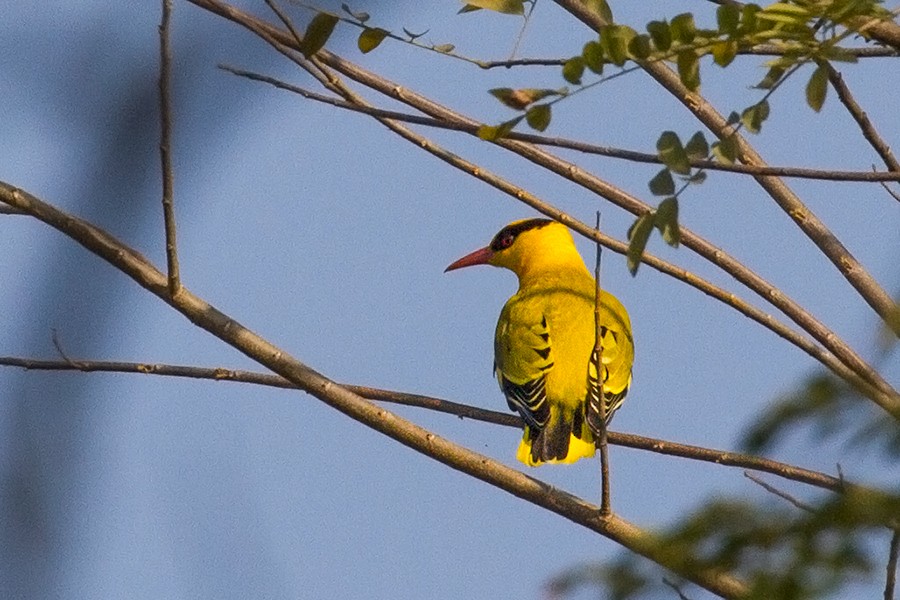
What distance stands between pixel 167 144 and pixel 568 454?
277 centimetres

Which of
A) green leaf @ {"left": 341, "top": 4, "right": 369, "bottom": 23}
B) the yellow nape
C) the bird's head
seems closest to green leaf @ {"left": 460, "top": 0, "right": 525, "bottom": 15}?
green leaf @ {"left": 341, "top": 4, "right": 369, "bottom": 23}

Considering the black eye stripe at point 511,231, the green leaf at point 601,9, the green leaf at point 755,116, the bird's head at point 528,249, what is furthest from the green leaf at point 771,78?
the black eye stripe at point 511,231

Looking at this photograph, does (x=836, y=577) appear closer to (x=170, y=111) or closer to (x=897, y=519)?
(x=897, y=519)

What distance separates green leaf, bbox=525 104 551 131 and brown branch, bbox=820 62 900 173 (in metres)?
0.92

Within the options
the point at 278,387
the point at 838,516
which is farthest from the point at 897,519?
the point at 278,387

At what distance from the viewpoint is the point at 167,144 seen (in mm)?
2779

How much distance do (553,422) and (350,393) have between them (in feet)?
7.01

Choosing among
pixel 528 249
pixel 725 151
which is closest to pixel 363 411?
pixel 725 151

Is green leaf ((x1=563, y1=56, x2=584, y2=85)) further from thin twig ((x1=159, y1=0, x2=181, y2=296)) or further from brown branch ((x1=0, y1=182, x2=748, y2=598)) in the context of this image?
brown branch ((x1=0, y1=182, x2=748, y2=598))

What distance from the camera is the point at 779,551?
1.24 metres

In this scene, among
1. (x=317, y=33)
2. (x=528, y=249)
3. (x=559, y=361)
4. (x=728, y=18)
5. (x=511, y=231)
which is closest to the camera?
(x=728, y=18)

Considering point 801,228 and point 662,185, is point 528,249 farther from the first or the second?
point 662,185

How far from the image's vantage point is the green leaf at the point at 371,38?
114 inches

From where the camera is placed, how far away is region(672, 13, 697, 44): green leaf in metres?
2.38
